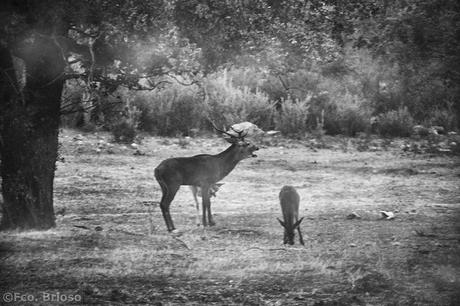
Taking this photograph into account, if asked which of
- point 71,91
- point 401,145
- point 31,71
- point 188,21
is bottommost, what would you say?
point 401,145

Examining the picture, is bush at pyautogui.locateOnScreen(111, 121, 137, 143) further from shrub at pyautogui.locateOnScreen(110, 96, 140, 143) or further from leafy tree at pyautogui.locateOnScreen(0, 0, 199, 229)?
leafy tree at pyautogui.locateOnScreen(0, 0, 199, 229)

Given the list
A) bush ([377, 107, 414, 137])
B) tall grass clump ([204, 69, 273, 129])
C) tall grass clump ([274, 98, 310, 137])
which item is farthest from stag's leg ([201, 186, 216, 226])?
bush ([377, 107, 414, 137])

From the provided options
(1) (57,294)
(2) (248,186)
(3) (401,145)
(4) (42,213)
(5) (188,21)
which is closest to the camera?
(1) (57,294)

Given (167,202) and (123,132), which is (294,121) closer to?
(123,132)

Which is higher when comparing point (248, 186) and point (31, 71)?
point (31, 71)

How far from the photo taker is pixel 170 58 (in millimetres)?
10172

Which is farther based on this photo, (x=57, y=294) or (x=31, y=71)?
(x=31, y=71)

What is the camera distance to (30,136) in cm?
1044

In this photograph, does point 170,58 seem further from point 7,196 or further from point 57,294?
point 57,294

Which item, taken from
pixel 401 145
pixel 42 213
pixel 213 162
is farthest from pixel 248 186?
pixel 401 145

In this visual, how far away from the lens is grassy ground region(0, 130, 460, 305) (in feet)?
26.1

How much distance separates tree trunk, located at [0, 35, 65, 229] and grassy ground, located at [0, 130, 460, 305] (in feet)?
1.69

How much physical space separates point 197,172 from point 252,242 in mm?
2126

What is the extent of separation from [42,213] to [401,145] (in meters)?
13.2
